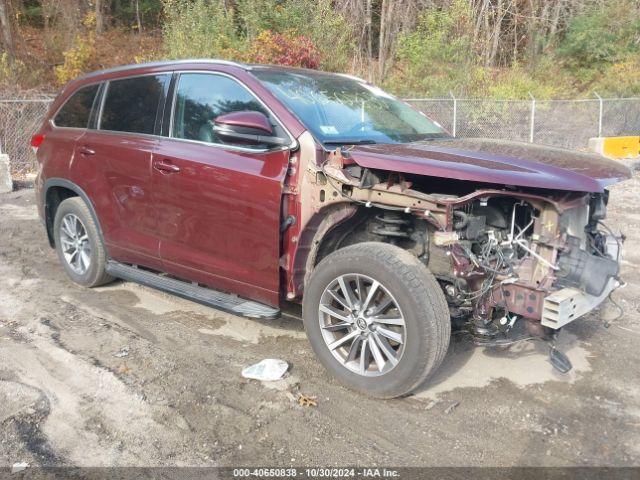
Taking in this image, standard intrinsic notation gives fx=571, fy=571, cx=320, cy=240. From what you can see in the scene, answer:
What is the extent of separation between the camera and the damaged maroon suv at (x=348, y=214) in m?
3.17

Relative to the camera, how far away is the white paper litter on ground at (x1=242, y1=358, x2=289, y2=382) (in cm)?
365

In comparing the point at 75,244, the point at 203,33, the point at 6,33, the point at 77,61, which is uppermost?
the point at 6,33

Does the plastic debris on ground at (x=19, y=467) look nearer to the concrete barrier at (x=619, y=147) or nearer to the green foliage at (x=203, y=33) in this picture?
the concrete barrier at (x=619, y=147)

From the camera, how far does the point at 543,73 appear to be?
Result: 23641 millimetres

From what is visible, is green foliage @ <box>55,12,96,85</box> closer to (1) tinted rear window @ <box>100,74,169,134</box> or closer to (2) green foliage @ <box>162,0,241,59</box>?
(2) green foliage @ <box>162,0,241,59</box>

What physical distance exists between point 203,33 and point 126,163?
13.8 m

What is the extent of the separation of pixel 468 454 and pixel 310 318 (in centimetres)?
123

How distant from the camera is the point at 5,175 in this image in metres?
10.8

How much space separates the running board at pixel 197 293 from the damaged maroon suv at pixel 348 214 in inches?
0.7

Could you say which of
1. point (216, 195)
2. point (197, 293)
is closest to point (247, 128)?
point (216, 195)

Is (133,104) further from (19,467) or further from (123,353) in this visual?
(19,467)

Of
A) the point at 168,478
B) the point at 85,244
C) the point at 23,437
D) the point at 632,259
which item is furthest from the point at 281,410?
the point at 632,259

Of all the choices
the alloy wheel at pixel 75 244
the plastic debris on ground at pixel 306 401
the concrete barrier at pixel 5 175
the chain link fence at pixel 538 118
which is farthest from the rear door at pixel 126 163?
the chain link fence at pixel 538 118

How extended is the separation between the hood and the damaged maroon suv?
1cm
